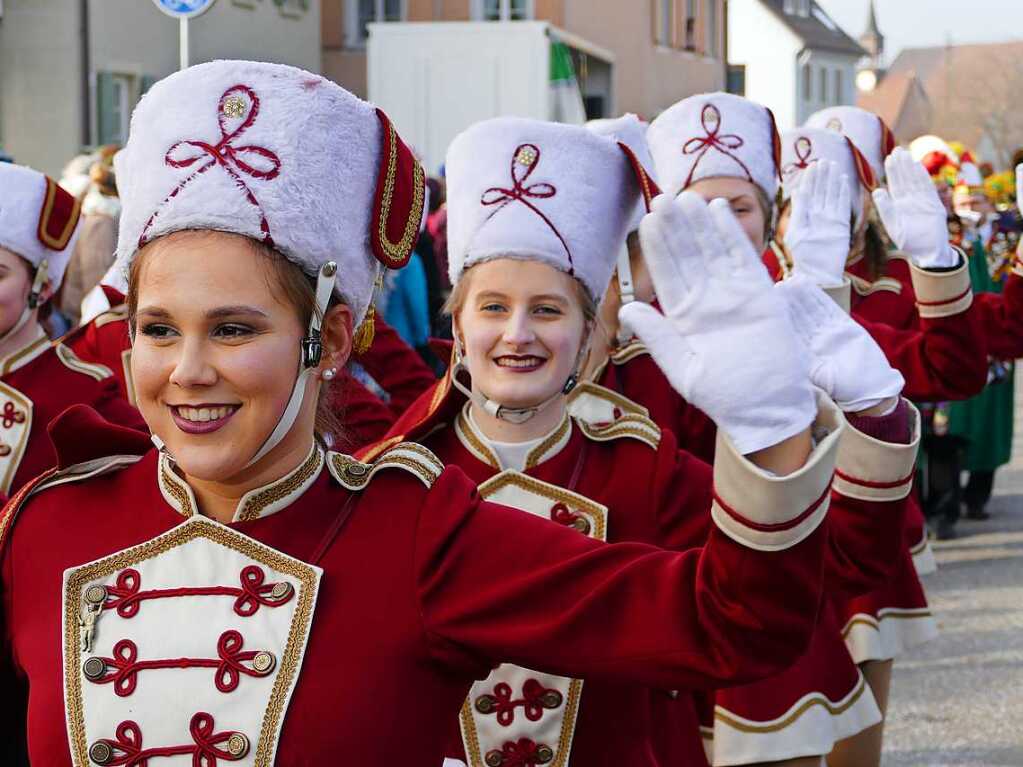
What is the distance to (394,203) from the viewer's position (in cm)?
262

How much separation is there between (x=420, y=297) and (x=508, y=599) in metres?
6.99

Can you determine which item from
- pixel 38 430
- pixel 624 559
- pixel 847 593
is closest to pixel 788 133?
pixel 38 430

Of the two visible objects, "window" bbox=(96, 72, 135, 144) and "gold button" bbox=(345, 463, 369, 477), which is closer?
"gold button" bbox=(345, 463, 369, 477)

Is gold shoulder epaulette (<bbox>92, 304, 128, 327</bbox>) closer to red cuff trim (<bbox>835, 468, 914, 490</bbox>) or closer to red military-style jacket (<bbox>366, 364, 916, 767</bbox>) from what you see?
red military-style jacket (<bbox>366, 364, 916, 767</bbox>)

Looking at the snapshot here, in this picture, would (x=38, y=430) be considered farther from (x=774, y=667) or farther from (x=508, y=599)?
(x=774, y=667)

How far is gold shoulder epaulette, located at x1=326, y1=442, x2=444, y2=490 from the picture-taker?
98.3 inches

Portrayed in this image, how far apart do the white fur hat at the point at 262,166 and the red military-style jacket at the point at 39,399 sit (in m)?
1.75

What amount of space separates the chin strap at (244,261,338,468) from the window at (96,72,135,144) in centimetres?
1658

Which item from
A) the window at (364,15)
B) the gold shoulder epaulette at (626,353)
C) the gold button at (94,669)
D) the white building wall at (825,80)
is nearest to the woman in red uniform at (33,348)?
the gold shoulder epaulette at (626,353)

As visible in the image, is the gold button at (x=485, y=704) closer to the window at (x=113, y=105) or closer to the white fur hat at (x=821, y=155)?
the white fur hat at (x=821, y=155)

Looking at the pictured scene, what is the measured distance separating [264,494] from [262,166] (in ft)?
1.43

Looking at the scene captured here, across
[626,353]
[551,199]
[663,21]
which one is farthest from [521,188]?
[663,21]

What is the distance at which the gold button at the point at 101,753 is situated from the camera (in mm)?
2363

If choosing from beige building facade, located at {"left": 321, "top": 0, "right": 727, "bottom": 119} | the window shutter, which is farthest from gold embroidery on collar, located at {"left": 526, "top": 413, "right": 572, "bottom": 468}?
beige building facade, located at {"left": 321, "top": 0, "right": 727, "bottom": 119}
